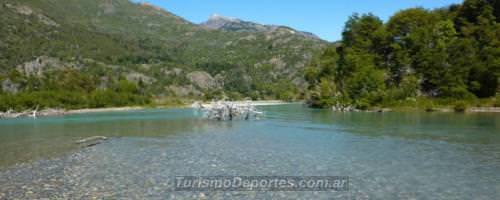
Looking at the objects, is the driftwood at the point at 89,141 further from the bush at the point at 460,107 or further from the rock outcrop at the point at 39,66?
the rock outcrop at the point at 39,66

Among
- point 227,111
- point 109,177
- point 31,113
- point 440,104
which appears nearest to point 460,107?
point 440,104

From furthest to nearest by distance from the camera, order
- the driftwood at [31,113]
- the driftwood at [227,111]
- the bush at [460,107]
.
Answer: the driftwood at [31,113]
the bush at [460,107]
the driftwood at [227,111]

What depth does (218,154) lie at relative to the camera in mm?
25000

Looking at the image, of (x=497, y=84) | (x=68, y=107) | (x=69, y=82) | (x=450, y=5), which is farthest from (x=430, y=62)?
(x=69, y=82)

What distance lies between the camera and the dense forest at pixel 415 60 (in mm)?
83625

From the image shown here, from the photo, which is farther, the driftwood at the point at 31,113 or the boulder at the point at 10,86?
the boulder at the point at 10,86

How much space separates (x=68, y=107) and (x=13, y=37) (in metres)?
73.5

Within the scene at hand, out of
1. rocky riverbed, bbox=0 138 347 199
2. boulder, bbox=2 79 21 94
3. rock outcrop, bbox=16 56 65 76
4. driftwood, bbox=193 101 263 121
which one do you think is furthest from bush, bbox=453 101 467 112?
rock outcrop, bbox=16 56 65 76

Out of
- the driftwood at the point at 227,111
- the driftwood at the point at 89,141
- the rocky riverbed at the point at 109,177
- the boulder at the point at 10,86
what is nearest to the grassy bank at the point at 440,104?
the driftwood at the point at 227,111

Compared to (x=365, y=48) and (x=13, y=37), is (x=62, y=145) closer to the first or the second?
(x=365, y=48)

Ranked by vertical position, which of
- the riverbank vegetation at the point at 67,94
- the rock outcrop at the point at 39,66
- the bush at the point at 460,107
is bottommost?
the bush at the point at 460,107

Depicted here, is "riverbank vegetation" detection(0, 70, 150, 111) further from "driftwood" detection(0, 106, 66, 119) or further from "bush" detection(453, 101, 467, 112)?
"bush" detection(453, 101, 467, 112)

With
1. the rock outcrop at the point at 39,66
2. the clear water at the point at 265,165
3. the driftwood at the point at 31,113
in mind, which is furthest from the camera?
the rock outcrop at the point at 39,66

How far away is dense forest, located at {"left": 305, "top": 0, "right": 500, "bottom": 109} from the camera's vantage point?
83.6 meters
